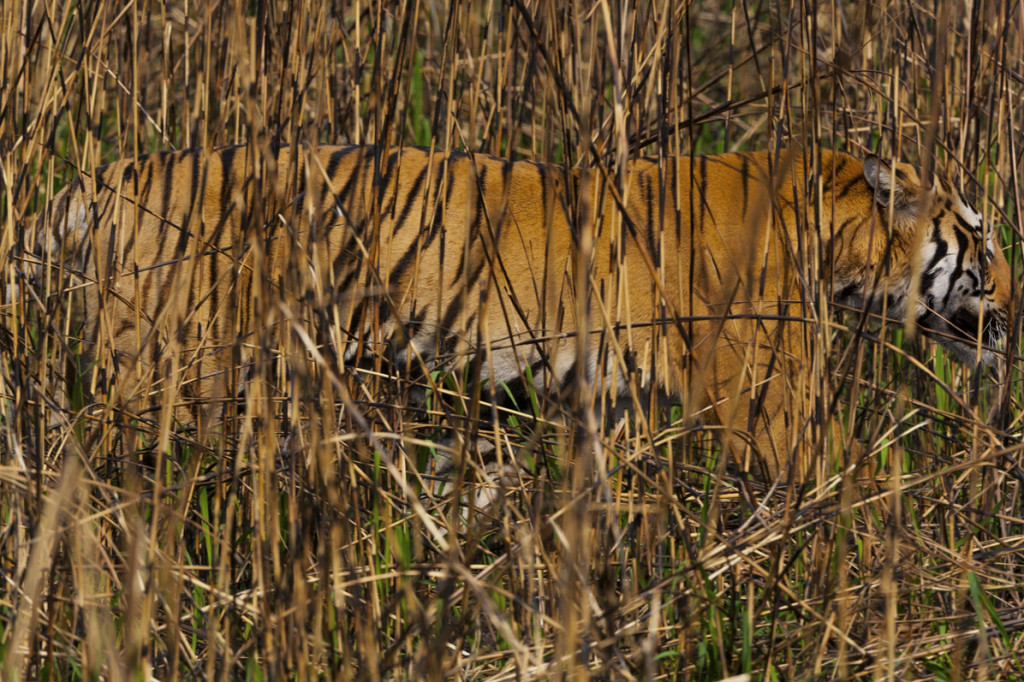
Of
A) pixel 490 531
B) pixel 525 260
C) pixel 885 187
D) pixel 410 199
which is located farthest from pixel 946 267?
pixel 490 531

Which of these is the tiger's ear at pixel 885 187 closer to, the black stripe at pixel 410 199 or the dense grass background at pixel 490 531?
the dense grass background at pixel 490 531

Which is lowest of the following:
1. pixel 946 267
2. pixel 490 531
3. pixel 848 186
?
pixel 490 531

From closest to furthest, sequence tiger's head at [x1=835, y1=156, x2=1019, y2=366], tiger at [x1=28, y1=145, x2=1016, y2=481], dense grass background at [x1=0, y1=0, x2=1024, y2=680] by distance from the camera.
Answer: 1. dense grass background at [x1=0, y1=0, x2=1024, y2=680]
2. tiger at [x1=28, y1=145, x2=1016, y2=481]
3. tiger's head at [x1=835, y1=156, x2=1019, y2=366]

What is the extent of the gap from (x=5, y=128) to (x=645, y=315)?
163cm

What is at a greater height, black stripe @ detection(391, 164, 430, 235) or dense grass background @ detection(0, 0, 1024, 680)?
black stripe @ detection(391, 164, 430, 235)

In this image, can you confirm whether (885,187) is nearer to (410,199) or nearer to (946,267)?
(946,267)

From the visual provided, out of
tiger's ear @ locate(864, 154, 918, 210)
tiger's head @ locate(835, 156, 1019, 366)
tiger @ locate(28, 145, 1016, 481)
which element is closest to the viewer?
tiger @ locate(28, 145, 1016, 481)

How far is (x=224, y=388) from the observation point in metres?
2.17

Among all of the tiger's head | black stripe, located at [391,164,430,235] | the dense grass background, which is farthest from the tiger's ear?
black stripe, located at [391,164,430,235]

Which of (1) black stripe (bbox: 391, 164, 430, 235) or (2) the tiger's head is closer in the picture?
(1) black stripe (bbox: 391, 164, 430, 235)

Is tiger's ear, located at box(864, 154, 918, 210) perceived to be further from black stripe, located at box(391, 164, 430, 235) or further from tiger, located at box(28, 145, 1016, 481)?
black stripe, located at box(391, 164, 430, 235)

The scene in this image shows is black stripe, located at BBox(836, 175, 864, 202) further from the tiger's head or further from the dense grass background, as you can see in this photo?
the dense grass background

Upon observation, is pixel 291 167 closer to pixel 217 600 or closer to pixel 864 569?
pixel 217 600

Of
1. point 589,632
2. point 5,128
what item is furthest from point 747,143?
point 589,632
